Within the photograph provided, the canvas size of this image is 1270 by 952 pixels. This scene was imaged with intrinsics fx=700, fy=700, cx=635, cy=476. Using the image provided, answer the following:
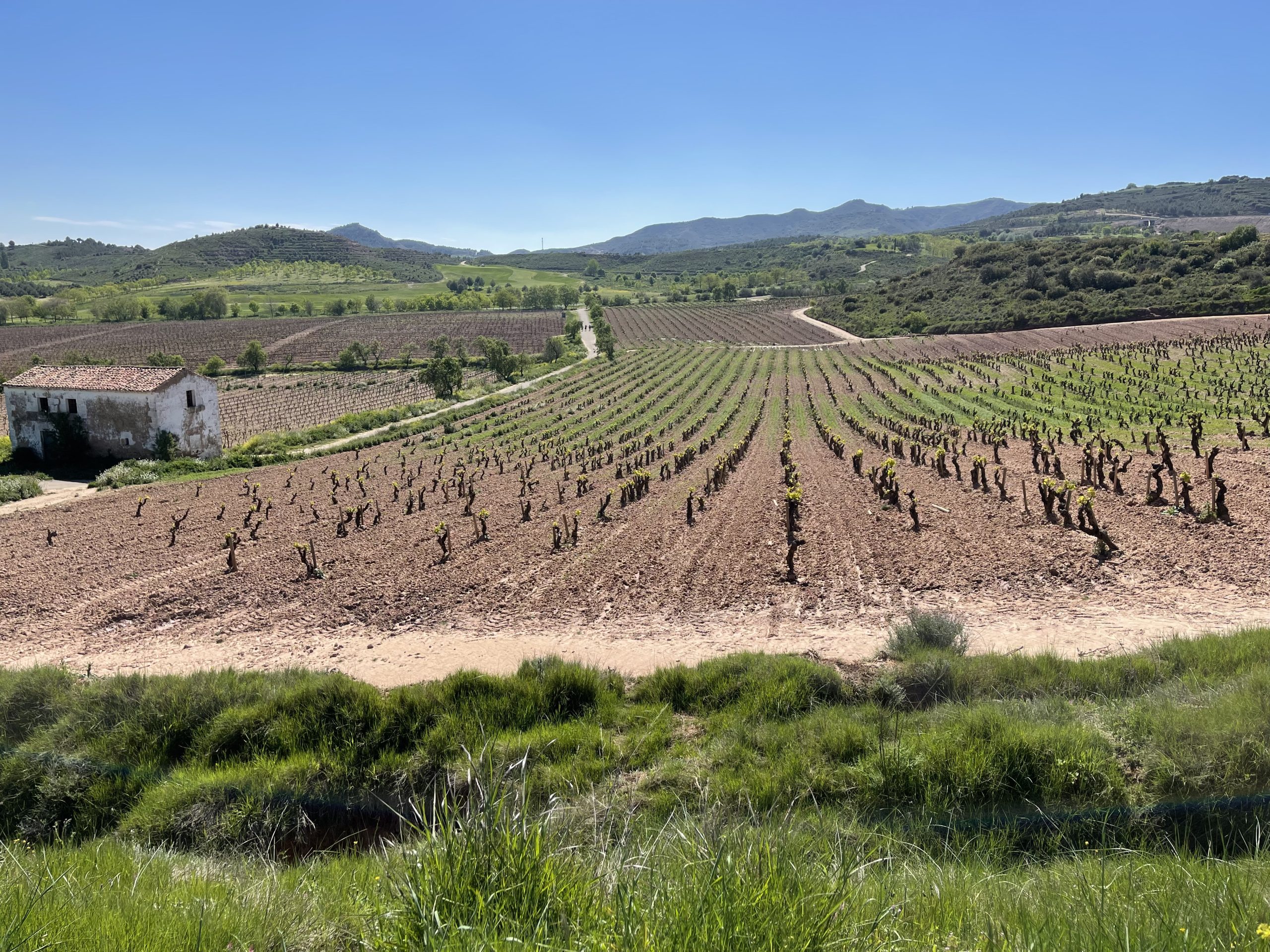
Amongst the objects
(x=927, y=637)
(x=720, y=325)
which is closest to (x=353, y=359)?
(x=720, y=325)

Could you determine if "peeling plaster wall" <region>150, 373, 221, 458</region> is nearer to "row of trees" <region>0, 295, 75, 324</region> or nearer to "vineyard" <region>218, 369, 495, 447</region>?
"vineyard" <region>218, 369, 495, 447</region>

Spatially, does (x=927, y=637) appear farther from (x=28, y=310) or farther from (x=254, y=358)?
(x=28, y=310)

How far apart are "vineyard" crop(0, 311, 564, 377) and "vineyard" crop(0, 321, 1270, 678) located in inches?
3013

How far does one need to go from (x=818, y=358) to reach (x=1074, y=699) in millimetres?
69952

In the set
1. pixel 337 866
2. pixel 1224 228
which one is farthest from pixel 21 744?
pixel 1224 228

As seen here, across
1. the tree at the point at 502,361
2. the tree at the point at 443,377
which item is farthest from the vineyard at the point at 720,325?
the tree at the point at 443,377

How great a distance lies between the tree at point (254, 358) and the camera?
90.4 m

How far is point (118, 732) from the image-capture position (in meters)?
8.34

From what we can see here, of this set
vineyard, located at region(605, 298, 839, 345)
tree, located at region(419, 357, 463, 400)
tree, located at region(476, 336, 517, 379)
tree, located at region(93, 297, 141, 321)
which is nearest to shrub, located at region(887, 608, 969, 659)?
tree, located at region(419, 357, 463, 400)

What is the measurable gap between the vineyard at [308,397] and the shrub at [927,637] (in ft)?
152

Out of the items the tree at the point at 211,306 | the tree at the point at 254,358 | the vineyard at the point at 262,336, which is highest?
the tree at the point at 211,306

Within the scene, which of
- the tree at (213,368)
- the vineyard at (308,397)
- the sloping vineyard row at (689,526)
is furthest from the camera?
the tree at (213,368)

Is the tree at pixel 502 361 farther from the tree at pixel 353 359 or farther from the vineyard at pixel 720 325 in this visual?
the vineyard at pixel 720 325

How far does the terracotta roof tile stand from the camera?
119 feet
